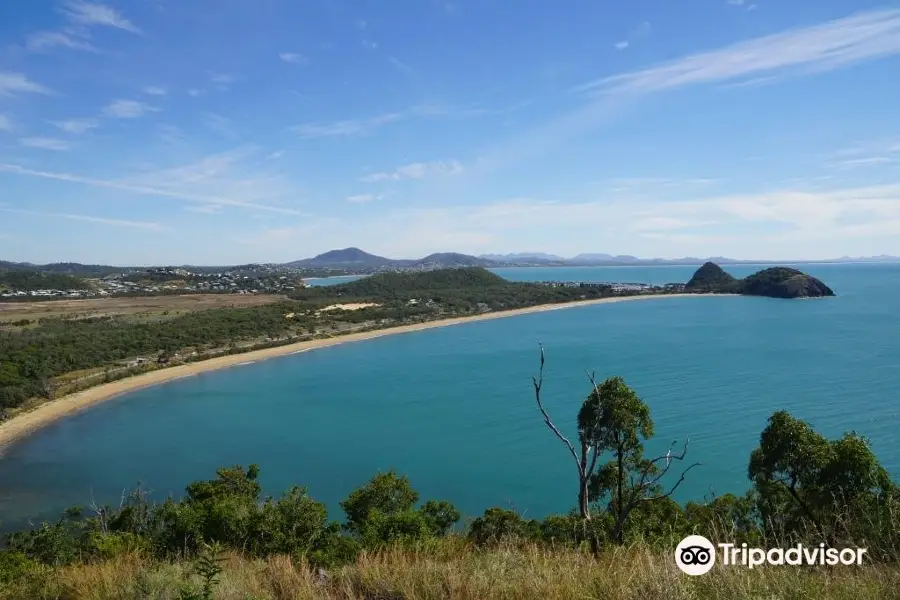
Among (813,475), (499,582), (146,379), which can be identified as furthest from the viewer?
(146,379)

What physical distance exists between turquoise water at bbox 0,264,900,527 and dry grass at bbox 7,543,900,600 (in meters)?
17.1

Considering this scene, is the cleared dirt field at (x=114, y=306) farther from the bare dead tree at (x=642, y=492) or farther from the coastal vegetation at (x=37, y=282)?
the bare dead tree at (x=642, y=492)

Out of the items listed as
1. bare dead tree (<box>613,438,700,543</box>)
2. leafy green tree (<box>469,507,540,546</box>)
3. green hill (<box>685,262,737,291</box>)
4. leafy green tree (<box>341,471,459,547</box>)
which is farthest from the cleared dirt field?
green hill (<box>685,262,737,291</box>)

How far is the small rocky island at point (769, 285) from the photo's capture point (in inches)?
4001

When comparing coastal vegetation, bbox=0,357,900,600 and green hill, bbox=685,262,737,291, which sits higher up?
green hill, bbox=685,262,737,291

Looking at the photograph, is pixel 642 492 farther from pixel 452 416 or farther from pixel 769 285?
pixel 769 285

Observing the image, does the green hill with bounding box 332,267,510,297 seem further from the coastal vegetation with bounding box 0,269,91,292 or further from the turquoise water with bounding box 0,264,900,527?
the turquoise water with bounding box 0,264,900,527

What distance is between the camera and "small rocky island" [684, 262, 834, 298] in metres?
102

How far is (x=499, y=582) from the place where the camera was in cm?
359

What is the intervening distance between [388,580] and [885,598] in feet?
9.69

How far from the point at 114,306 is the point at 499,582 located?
295 feet

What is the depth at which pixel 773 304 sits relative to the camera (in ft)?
300

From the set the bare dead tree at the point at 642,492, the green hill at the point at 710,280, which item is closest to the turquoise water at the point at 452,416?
the bare dead tree at the point at 642,492

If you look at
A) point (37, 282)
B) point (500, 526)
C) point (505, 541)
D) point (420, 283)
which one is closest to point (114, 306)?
point (37, 282)
